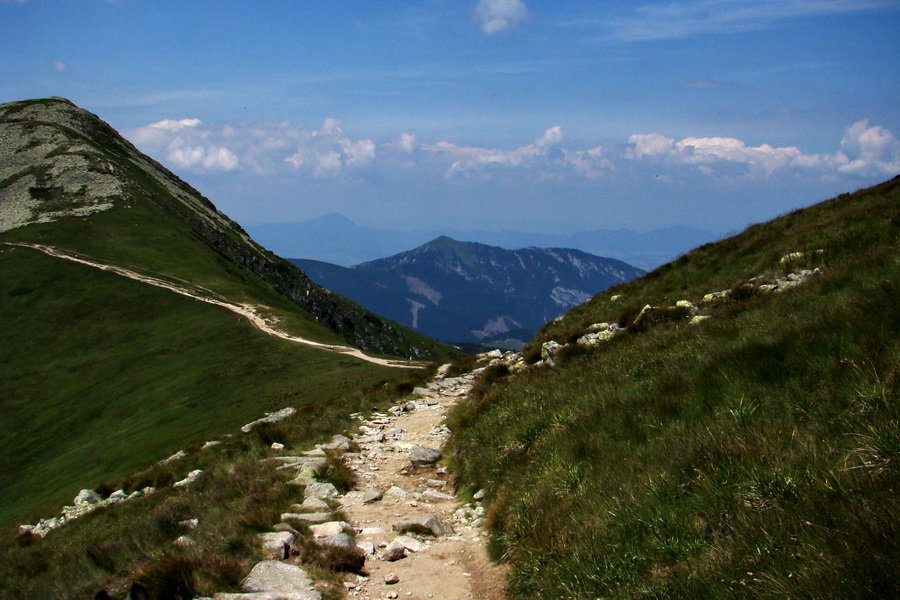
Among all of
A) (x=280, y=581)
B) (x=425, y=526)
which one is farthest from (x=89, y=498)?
(x=280, y=581)

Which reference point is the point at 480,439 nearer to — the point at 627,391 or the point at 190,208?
the point at 627,391

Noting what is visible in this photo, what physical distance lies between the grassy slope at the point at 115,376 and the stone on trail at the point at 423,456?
20.4 m

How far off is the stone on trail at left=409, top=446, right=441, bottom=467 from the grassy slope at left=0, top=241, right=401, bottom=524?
2043 centimetres

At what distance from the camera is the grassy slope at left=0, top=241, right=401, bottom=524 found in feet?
130

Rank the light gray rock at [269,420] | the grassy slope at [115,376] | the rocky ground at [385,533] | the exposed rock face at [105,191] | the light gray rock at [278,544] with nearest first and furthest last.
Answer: the rocky ground at [385,533], the light gray rock at [278,544], the light gray rock at [269,420], the grassy slope at [115,376], the exposed rock face at [105,191]

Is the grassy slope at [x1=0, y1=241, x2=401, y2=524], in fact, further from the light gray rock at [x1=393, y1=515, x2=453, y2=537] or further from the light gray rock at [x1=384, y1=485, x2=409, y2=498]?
the light gray rock at [x1=393, y1=515, x2=453, y2=537]

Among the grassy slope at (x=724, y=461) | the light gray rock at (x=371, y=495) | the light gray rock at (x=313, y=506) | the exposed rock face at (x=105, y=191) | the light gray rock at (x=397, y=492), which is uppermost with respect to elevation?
the exposed rock face at (x=105, y=191)

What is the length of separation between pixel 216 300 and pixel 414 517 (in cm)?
7366

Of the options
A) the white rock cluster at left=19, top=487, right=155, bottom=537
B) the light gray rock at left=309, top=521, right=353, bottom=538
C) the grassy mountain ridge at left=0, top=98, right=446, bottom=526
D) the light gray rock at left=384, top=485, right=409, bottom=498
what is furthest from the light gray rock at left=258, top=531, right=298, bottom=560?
the white rock cluster at left=19, top=487, right=155, bottom=537

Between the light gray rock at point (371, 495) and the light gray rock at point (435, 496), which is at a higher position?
the light gray rock at point (371, 495)

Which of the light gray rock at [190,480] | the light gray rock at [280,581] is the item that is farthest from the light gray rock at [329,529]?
the light gray rock at [190,480]

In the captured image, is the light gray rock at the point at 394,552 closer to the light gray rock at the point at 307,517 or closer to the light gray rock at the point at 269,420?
the light gray rock at the point at 307,517

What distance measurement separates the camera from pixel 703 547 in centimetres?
526

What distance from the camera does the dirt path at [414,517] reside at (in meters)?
7.68
